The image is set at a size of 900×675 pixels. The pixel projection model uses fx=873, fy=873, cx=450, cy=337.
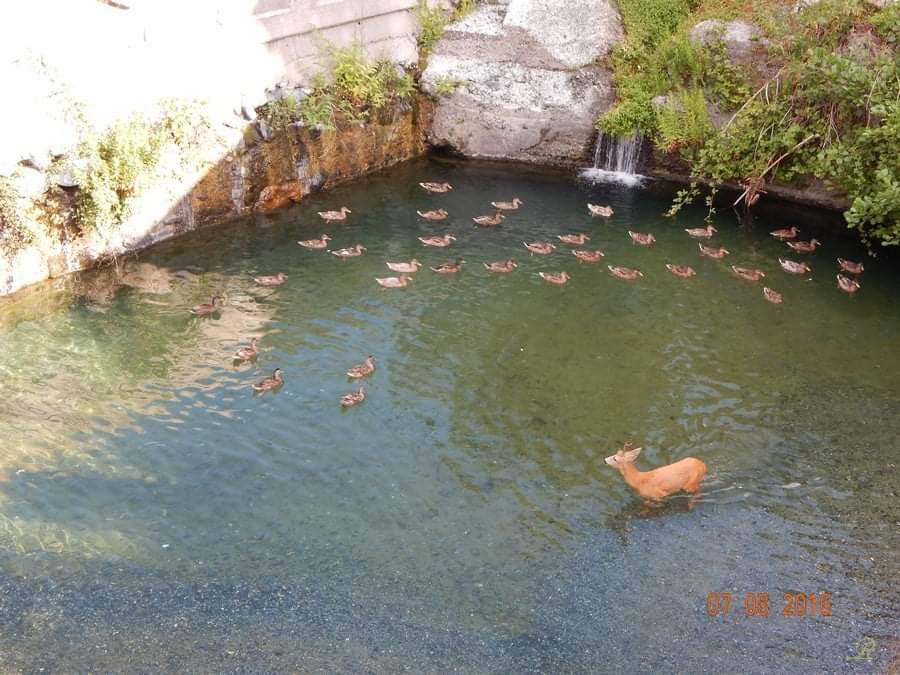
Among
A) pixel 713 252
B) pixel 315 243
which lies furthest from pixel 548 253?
pixel 315 243

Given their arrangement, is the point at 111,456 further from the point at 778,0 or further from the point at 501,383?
the point at 778,0

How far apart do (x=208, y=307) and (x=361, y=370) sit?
301 centimetres

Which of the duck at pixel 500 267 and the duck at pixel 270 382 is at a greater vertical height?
the duck at pixel 500 267

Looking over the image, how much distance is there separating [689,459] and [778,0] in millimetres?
13697

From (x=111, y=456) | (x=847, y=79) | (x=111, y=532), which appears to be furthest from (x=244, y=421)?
(x=847, y=79)

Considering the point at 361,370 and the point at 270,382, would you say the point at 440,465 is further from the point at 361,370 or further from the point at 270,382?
the point at 270,382

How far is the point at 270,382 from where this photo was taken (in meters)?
11.5

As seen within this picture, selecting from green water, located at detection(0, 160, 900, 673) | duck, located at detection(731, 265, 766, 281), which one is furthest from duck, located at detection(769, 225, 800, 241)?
duck, located at detection(731, 265, 766, 281)

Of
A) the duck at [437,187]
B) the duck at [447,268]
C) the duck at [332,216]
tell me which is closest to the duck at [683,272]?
the duck at [447,268]

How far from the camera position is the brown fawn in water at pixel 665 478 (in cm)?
962

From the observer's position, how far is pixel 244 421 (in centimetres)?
1092

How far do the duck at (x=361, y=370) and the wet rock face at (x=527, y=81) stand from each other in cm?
1002

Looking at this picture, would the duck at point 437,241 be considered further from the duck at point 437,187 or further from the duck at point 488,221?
the duck at point 437,187

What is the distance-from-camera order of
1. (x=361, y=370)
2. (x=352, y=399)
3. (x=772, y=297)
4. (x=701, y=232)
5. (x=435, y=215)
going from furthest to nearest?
(x=435, y=215) < (x=701, y=232) < (x=772, y=297) < (x=361, y=370) < (x=352, y=399)
